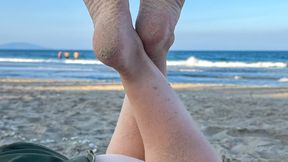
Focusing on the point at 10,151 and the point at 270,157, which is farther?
the point at 270,157

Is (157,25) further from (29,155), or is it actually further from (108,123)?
(108,123)

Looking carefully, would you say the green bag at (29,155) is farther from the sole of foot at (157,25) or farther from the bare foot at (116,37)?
the sole of foot at (157,25)

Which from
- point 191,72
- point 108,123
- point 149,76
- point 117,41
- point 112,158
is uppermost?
point 117,41

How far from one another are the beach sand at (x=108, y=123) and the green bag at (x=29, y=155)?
1.56 meters

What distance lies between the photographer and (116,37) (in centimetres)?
130

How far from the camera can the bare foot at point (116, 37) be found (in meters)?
1.30

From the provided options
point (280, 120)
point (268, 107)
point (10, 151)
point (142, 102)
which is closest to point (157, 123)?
point (142, 102)

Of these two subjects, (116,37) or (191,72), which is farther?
(191,72)

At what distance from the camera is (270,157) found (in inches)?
118

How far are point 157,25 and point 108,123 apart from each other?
2894 mm

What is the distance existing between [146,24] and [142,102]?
239 millimetres

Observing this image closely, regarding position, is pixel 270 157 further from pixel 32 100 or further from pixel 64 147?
pixel 32 100

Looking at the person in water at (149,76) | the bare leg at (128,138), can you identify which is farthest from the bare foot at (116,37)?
the bare leg at (128,138)

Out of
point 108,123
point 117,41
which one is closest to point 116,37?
point 117,41
